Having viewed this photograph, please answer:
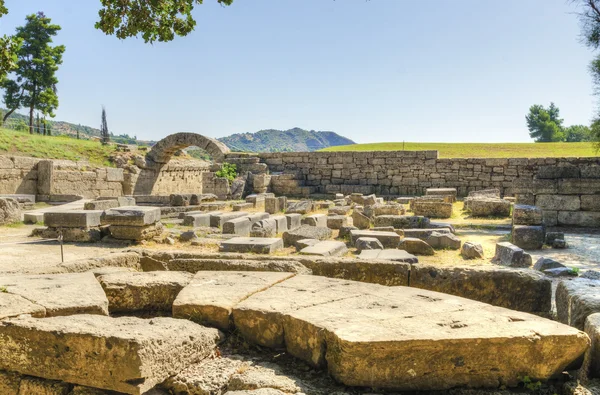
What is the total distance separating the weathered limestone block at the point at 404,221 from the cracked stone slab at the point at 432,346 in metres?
7.84

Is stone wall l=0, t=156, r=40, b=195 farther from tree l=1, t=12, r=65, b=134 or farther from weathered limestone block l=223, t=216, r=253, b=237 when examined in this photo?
tree l=1, t=12, r=65, b=134

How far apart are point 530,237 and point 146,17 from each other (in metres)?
8.41

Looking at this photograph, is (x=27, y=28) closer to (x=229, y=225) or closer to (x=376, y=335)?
(x=229, y=225)

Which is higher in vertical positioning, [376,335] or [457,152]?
[457,152]

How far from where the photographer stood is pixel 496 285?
3879mm

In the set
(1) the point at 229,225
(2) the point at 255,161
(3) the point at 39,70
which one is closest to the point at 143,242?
(1) the point at 229,225

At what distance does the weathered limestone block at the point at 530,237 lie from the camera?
28.6 ft

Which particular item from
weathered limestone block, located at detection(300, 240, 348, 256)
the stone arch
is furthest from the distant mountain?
weathered limestone block, located at detection(300, 240, 348, 256)

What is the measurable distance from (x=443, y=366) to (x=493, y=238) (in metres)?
8.32

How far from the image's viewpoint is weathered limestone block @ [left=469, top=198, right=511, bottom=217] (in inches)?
508

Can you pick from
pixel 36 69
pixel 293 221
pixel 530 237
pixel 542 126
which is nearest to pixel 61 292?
pixel 293 221

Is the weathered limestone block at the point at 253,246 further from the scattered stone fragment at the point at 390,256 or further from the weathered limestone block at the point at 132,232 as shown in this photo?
the weathered limestone block at the point at 132,232

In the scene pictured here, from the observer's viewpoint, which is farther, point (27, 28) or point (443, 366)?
point (27, 28)

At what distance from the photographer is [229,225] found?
1024cm
